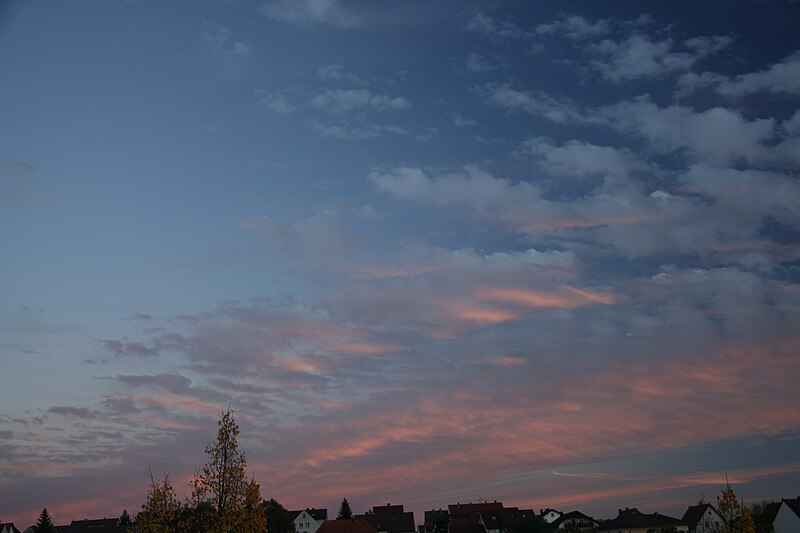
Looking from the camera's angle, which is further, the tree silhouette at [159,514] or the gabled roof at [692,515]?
the gabled roof at [692,515]

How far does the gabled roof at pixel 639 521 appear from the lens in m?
100

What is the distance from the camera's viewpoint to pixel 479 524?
123 m

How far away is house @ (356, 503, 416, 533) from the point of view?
126438 millimetres

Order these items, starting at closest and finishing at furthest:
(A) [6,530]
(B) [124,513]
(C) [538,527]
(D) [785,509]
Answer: (D) [785,509] < (C) [538,527] < (A) [6,530] < (B) [124,513]

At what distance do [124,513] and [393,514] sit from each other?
224 feet

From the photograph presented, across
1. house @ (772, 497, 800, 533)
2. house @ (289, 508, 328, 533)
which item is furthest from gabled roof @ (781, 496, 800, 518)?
house @ (289, 508, 328, 533)

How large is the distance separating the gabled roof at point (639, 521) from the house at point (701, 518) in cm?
229

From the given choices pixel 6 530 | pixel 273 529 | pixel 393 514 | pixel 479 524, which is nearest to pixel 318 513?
pixel 393 514

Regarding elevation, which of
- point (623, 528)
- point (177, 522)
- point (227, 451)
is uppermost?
point (227, 451)

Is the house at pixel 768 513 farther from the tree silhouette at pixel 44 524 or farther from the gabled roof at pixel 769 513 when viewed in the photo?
the tree silhouette at pixel 44 524

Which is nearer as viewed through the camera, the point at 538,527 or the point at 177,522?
the point at 177,522

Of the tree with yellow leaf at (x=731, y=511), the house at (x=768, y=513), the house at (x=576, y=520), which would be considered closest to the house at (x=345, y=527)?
the house at (x=576, y=520)

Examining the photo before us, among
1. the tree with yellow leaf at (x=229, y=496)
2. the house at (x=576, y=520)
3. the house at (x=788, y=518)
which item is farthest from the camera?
the house at (x=576, y=520)

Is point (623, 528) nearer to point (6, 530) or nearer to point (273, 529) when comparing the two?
point (273, 529)
